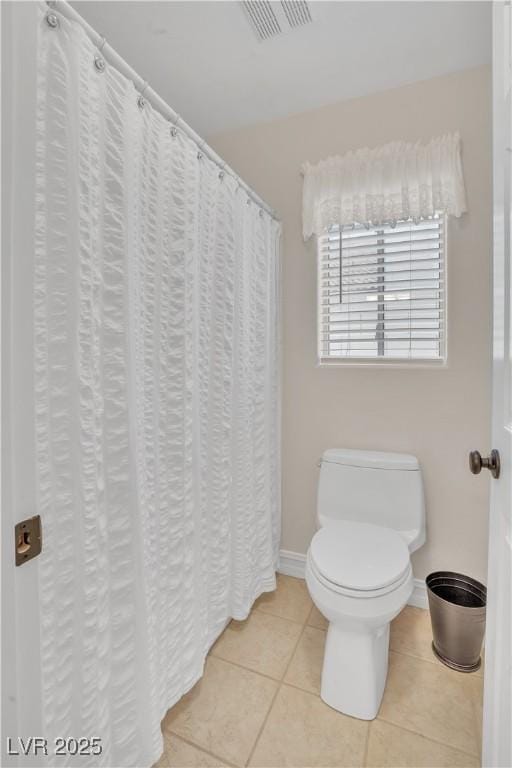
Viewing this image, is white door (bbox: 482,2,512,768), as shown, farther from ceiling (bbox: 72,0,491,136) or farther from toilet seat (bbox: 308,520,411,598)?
ceiling (bbox: 72,0,491,136)

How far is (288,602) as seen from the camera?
5.74ft

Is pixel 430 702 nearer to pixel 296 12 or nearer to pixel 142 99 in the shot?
pixel 142 99

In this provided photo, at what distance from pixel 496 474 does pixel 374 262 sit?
1241 millimetres

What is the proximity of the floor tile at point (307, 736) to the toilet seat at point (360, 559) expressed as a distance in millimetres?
436

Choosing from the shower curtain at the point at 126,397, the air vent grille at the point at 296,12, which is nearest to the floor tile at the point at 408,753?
the shower curtain at the point at 126,397

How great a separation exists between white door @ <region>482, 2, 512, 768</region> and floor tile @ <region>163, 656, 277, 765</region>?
0.67m

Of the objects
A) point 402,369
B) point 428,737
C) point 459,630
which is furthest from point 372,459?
point 428,737

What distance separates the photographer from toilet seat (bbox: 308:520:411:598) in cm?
115

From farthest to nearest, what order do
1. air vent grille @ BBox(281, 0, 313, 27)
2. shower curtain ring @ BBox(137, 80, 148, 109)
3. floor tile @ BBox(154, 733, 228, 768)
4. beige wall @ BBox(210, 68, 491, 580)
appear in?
beige wall @ BBox(210, 68, 491, 580)
air vent grille @ BBox(281, 0, 313, 27)
floor tile @ BBox(154, 733, 228, 768)
shower curtain ring @ BBox(137, 80, 148, 109)

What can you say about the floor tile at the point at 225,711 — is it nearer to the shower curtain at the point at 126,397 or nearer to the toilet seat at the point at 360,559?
the shower curtain at the point at 126,397

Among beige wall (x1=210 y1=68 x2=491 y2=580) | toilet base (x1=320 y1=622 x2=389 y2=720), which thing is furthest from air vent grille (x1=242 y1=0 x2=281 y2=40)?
toilet base (x1=320 y1=622 x2=389 y2=720)

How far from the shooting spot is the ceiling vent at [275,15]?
1.28 metres

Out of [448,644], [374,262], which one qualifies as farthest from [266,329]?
[448,644]

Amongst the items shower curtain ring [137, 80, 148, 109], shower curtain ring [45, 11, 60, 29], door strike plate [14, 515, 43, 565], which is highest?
shower curtain ring [137, 80, 148, 109]
